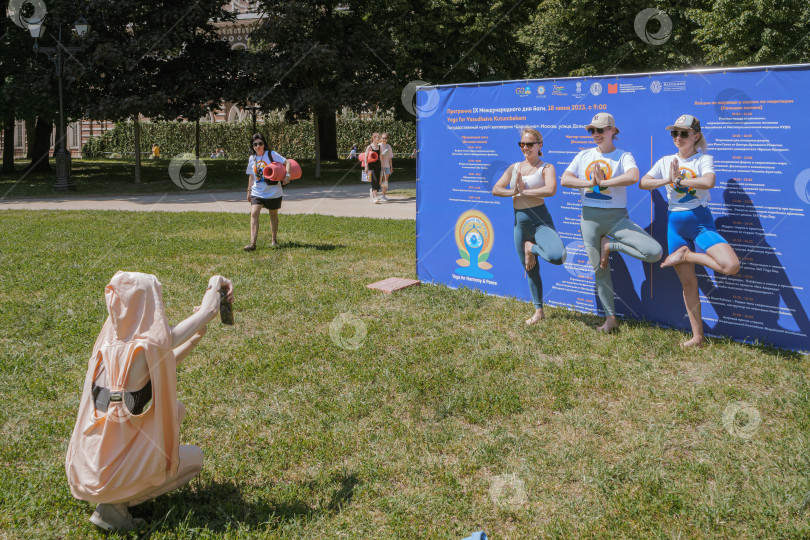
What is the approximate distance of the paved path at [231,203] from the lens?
18.4 metres

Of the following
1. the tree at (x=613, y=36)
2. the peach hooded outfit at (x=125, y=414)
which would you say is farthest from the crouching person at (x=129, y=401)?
the tree at (x=613, y=36)

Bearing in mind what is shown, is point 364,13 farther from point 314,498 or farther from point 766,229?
point 314,498

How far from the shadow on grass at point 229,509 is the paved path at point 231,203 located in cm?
1295

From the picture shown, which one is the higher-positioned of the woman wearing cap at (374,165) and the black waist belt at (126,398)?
the woman wearing cap at (374,165)

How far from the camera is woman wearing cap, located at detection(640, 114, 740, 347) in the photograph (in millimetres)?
6207

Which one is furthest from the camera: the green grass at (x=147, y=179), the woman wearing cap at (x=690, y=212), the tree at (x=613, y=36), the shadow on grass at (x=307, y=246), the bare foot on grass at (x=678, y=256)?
the tree at (x=613, y=36)

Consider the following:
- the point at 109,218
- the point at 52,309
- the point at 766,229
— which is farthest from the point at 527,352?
the point at 109,218

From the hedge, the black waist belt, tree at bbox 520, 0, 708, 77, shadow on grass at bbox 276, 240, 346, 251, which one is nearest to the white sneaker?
the black waist belt

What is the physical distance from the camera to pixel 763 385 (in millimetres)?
5723

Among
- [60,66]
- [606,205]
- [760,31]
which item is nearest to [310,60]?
[60,66]

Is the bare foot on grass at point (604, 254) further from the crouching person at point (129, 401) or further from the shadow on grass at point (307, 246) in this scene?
the shadow on grass at point (307, 246)

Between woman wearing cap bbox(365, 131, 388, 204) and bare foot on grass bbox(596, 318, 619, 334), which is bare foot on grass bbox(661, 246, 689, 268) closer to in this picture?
bare foot on grass bbox(596, 318, 619, 334)

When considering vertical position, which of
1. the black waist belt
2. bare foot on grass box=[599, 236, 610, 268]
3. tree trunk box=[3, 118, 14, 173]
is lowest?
the black waist belt

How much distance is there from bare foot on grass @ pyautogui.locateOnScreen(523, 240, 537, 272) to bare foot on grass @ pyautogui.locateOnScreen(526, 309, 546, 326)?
0.48m
